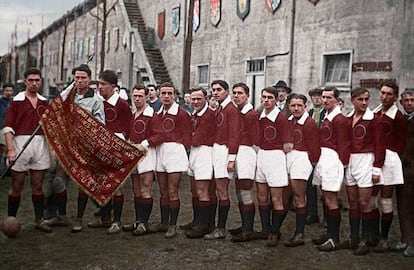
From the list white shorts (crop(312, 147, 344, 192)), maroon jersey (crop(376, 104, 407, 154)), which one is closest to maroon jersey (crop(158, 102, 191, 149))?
white shorts (crop(312, 147, 344, 192))

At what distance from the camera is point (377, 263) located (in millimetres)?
5969

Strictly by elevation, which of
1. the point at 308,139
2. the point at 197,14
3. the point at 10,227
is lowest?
the point at 10,227

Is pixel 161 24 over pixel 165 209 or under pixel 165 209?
over

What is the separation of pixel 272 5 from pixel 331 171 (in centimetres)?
1125

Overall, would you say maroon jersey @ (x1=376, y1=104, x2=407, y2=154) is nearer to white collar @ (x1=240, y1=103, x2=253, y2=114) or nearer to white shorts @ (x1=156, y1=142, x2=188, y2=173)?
white collar @ (x1=240, y1=103, x2=253, y2=114)

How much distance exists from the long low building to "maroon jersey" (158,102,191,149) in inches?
273

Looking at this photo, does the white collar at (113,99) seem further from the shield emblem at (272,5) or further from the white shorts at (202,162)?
the shield emblem at (272,5)

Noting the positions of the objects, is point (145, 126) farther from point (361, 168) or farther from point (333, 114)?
point (361, 168)

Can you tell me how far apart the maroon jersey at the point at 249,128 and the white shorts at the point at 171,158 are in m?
0.79

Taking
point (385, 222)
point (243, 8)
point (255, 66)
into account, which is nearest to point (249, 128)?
point (385, 222)

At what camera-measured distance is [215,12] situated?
2020 cm

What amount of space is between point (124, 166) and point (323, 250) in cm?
261

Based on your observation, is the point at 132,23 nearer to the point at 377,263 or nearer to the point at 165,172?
the point at 165,172

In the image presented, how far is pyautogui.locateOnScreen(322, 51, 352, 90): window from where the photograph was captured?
44.8 feet
